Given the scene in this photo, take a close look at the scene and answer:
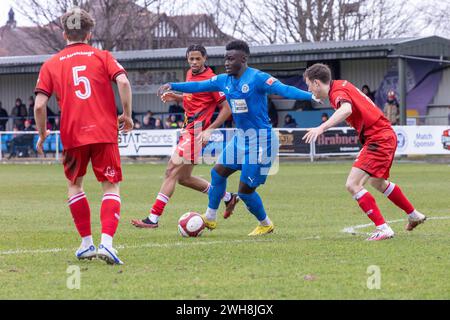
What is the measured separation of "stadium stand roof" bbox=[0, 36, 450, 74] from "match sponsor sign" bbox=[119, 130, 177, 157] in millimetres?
6179

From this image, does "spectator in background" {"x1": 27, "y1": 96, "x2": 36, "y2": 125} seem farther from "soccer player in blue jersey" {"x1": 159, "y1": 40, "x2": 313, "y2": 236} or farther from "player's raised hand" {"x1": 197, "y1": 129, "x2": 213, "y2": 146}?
"soccer player in blue jersey" {"x1": 159, "y1": 40, "x2": 313, "y2": 236}

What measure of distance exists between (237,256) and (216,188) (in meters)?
2.46

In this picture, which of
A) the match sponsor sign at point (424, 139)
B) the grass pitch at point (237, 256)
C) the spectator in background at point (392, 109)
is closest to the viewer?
the grass pitch at point (237, 256)

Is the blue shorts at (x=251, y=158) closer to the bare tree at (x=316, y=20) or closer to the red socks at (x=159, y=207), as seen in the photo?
the red socks at (x=159, y=207)

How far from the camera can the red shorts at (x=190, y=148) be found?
39.9 feet

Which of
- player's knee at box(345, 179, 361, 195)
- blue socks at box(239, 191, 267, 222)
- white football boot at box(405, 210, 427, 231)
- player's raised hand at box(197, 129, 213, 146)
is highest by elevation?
player's raised hand at box(197, 129, 213, 146)

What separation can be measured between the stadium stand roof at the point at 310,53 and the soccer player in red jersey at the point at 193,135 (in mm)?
21902

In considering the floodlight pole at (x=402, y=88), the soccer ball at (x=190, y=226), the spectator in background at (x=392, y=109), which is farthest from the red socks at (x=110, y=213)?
the floodlight pole at (x=402, y=88)

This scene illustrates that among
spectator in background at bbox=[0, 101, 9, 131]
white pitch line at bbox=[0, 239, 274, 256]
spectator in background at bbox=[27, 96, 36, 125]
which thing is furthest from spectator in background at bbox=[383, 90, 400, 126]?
white pitch line at bbox=[0, 239, 274, 256]

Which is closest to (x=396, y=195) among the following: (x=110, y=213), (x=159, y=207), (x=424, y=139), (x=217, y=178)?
(x=217, y=178)

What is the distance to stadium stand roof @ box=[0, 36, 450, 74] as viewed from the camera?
33.7 m

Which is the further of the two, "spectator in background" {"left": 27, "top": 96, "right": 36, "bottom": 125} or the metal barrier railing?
"spectator in background" {"left": 27, "top": 96, "right": 36, "bottom": 125}

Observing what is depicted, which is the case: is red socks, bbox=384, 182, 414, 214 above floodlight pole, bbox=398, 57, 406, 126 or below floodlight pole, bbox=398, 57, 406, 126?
below
